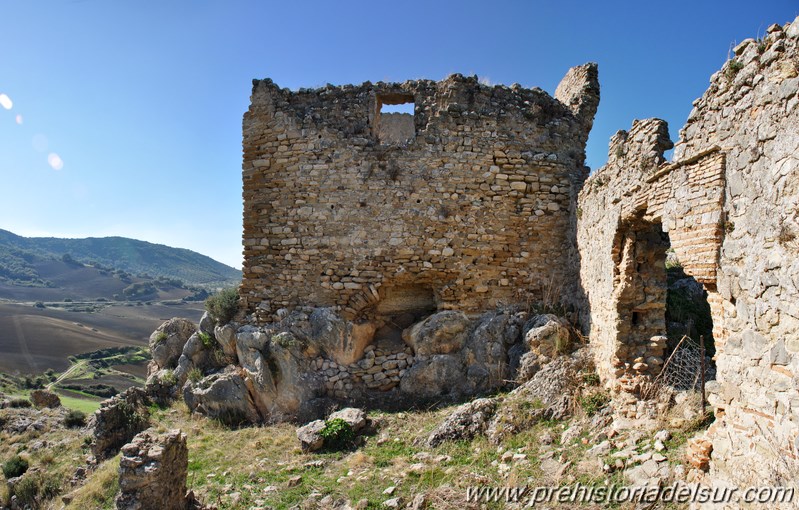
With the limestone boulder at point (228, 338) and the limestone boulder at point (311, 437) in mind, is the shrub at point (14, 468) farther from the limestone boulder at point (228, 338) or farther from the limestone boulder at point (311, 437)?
the limestone boulder at point (311, 437)

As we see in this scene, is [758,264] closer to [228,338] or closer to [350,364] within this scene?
[350,364]

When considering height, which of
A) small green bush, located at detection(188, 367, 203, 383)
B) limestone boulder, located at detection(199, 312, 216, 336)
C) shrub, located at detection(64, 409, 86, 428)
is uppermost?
limestone boulder, located at detection(199, 312, 216, 336)

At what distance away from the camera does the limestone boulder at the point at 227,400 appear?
9398 mm

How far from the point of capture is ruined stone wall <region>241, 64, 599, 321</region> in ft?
31.8

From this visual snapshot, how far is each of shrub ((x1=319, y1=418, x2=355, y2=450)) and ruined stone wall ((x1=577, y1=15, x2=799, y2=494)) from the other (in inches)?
199

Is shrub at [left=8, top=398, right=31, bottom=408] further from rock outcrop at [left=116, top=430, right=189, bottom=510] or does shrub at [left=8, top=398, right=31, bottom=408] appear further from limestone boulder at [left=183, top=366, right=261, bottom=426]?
rock outcrop at [left=116, top=430, right=189, bottom=510]

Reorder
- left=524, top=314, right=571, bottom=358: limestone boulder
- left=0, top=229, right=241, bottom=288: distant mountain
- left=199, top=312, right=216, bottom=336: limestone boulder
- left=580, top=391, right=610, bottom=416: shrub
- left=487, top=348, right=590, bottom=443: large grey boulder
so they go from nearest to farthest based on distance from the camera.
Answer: left=580, top=391, right=610, bottom=416: shrub, left=487, top=348, right=590, bottom=443: large grey boulder, left=524, top=314, right=571, bottom=358: limestone boulder, left=199, top=312, right=216, bottom=336: limestone boulder, left=0, top=229, right=241, bottom=288: distant mountain

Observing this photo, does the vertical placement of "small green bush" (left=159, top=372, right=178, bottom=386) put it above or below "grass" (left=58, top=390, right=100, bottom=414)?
above

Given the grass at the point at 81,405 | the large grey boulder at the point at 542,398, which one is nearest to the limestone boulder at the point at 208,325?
the large grey boulder at the point at 542,398

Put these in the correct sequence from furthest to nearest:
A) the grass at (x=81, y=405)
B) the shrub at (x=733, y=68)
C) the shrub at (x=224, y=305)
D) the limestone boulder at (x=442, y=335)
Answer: the grass at (x=81, y=405), the shrub at (x=224, y=305), the limestone boulder at (x=442, y=335), the shrub at (x=733, y=68)

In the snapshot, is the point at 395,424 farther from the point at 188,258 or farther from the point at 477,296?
the point at 188,258

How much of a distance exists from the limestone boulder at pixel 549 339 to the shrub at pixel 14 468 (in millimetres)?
10588

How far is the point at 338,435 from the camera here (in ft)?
25.2

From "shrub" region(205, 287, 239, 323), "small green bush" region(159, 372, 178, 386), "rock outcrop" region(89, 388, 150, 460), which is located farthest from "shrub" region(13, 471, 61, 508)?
"shrub" region(205, 287, 239, 323)
